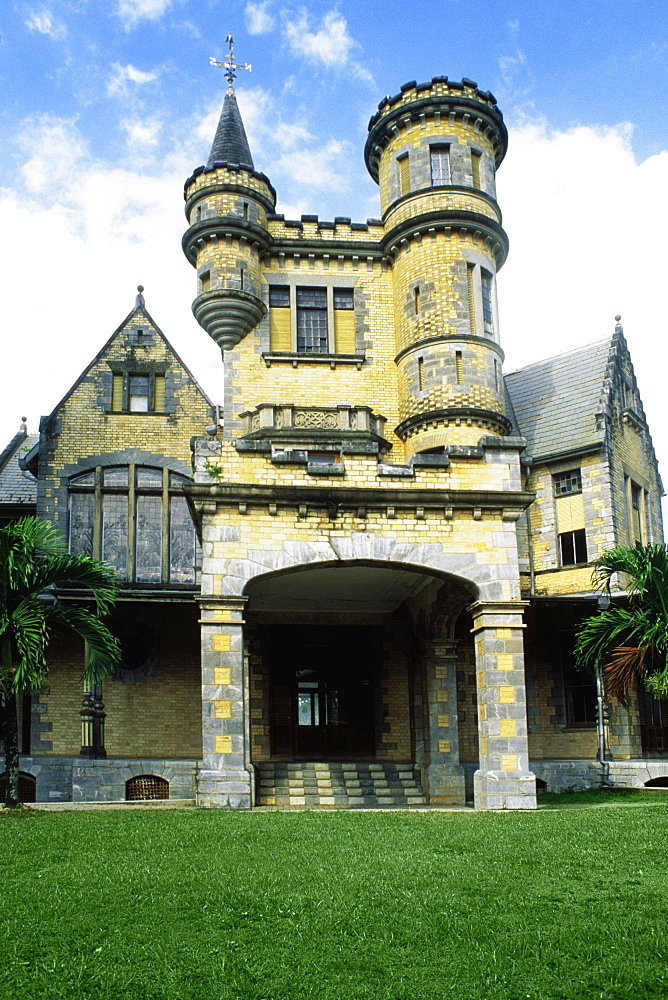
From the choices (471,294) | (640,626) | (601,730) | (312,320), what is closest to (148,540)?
(312,320)

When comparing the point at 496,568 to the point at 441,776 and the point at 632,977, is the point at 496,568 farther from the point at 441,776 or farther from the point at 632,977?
the point at 632,977

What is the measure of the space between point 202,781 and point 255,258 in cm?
1494

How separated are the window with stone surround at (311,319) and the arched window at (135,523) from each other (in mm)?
4688

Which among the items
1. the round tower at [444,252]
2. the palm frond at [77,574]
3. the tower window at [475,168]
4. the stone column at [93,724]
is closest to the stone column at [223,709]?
the palm frond at [77,574]

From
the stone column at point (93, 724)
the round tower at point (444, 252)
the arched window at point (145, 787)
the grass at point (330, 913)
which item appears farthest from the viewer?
the round tower at point (444, 252)

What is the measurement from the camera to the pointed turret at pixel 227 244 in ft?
84.2

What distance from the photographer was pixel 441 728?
21281mm

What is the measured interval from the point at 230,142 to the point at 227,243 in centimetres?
356

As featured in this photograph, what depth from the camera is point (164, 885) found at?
986 cm

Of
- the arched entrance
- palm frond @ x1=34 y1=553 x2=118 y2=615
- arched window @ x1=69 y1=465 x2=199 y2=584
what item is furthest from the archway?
palm frond @ x1=34 y1=553 x2=118 y2=615

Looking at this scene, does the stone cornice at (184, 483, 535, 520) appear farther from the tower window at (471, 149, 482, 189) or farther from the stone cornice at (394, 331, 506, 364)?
the tower window at (471, 149, 482, 189)

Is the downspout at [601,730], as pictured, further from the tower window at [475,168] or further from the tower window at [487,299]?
the tower window at [475,168]

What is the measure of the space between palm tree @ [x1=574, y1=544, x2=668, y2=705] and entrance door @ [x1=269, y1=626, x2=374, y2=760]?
19.5 feet

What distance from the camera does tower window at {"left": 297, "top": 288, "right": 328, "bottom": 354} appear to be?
2650cm
